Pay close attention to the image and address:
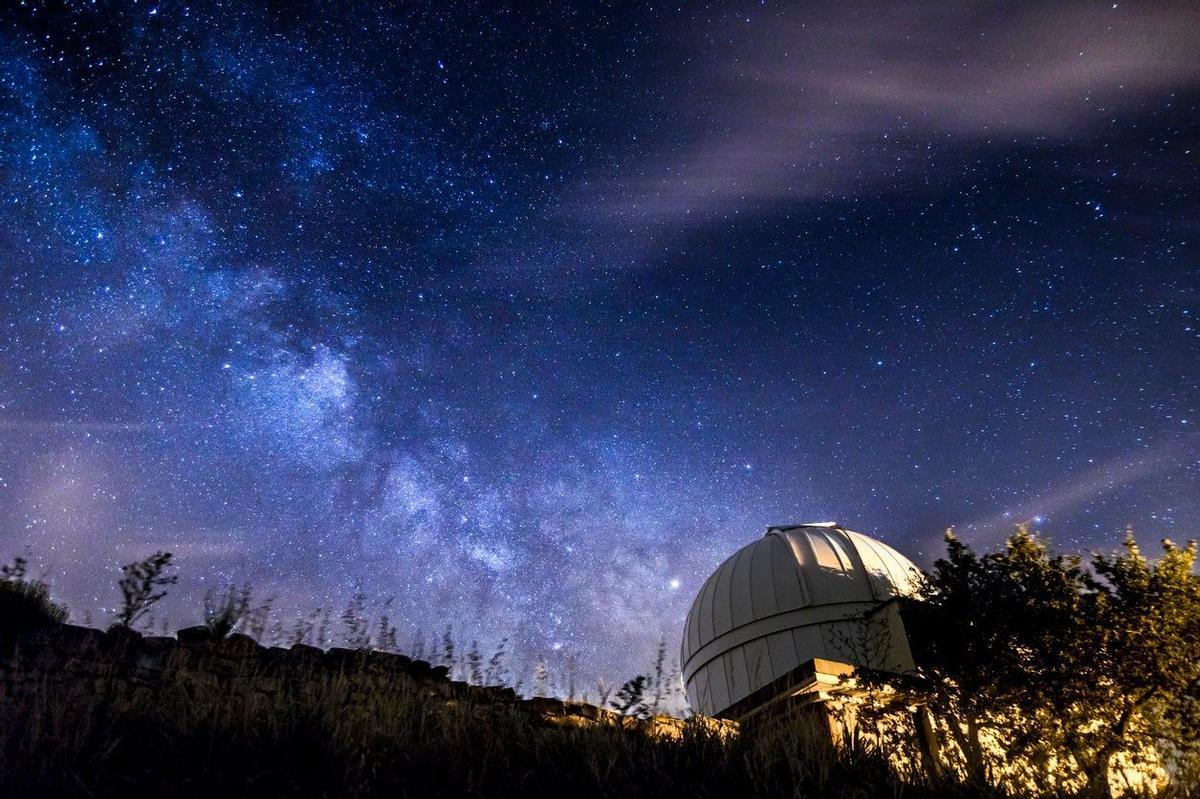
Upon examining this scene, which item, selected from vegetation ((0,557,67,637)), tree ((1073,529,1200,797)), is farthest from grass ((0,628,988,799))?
tree ((1073,529,1200,797))

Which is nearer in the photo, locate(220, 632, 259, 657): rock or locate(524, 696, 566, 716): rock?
locate(220, 632, 259, 657): rock

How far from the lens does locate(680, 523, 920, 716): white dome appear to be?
15.6m

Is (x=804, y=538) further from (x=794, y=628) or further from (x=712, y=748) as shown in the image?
(x=712, y=748)

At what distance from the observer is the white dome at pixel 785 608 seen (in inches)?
616

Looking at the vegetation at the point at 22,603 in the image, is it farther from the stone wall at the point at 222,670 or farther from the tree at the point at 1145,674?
the tree at the point at 1145,674

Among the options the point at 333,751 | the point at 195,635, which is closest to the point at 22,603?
the point at 195,635

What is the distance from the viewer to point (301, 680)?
23.6 ft

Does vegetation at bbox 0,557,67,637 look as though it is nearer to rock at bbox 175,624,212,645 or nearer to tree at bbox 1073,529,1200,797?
rock at bbox 175,624,212,645

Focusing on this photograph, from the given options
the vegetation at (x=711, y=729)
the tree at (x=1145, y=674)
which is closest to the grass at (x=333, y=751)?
the vegetation at (x=711, y=729)

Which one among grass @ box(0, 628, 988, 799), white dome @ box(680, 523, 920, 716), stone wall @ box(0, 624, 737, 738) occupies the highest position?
white dome @ box(680, 523, 920, 716)

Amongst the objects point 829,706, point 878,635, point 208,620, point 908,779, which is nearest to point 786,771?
point 908,779

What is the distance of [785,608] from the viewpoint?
16.6 meters

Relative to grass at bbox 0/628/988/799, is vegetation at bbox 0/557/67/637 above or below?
above

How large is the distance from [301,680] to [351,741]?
214cm
